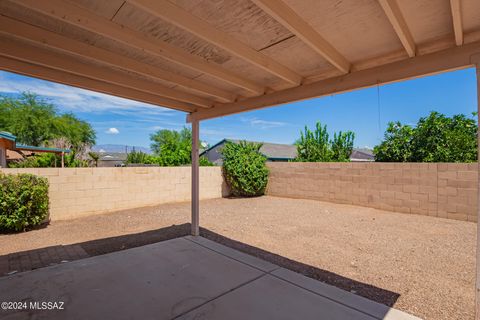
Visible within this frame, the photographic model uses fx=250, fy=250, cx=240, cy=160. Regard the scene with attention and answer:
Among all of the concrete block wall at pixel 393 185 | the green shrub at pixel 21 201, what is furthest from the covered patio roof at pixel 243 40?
the concrete block wall at pixel 393 185

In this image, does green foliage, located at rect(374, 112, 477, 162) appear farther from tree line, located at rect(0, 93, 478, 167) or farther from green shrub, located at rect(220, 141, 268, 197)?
green shrub, located at rect(220, 141, 268, 197)

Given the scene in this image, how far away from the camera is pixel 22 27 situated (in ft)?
6.59

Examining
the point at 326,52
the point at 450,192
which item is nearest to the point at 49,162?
the point at 326,52

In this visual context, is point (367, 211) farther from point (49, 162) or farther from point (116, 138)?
point (116, 138)

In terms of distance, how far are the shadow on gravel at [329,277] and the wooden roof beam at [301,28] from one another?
7.99 ft

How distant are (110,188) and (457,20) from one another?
7773 mm

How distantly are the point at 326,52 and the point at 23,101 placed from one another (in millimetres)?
25911

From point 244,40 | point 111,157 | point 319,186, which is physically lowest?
point 319,186

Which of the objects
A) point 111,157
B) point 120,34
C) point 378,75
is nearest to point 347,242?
point 378,75

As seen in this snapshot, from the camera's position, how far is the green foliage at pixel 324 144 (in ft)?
41.9

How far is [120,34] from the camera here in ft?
6.71

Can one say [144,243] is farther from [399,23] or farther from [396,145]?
[396,145]

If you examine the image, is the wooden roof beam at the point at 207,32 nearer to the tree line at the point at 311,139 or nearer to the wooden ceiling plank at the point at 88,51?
the wooden ceiling plank at the point at 88,51

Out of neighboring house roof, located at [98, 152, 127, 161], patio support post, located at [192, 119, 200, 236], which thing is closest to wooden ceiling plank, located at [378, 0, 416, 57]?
patio support post, located at [192, 119, 200, 236]
